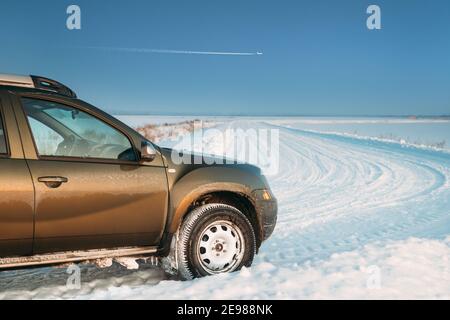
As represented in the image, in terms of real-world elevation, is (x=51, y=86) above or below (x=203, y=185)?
above

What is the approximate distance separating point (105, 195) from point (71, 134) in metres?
1.12

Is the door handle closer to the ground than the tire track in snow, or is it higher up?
higher up

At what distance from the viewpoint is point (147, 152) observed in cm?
432

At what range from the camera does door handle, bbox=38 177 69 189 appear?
154 inches

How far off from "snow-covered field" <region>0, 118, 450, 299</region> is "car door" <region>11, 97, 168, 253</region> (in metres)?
0.54

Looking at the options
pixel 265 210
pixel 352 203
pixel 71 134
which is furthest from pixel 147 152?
pixel 352 203

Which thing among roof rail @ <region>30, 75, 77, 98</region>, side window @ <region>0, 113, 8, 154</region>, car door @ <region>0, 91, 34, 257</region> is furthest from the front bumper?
side window @ <region>0, 113, 8, 154</region>

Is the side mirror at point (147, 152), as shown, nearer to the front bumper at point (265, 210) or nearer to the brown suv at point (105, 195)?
the brown suv at point (105, 195)

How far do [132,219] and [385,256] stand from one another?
2.79 m

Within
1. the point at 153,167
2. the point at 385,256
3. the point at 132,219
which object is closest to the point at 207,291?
the point at 132,219

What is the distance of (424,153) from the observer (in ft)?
60.0

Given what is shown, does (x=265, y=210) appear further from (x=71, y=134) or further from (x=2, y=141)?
(x=2, y=141)

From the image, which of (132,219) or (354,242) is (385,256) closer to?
(354,242)

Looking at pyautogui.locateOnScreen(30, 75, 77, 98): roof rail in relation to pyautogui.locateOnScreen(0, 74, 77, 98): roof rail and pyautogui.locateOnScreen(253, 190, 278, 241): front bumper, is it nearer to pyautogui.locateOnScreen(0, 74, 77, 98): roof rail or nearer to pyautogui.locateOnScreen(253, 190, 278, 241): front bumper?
pyautogui.locateOnScreen(0, 74, 77, 98): roof rail
